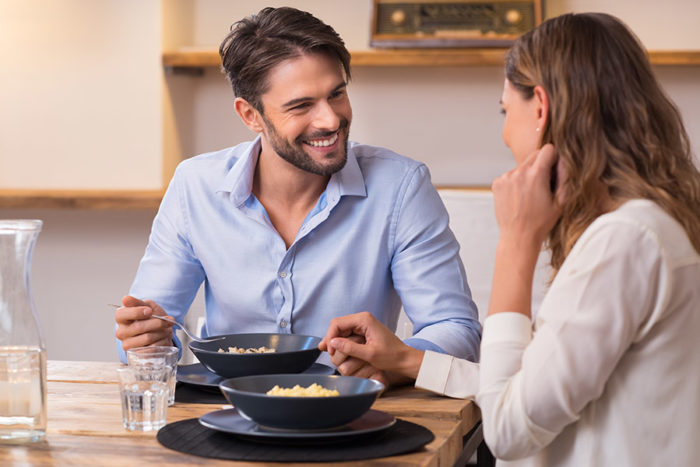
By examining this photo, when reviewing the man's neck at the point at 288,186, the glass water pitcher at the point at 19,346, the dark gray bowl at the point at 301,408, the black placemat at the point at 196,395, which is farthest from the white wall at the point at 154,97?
the dark gray bowl at the point at 301,408

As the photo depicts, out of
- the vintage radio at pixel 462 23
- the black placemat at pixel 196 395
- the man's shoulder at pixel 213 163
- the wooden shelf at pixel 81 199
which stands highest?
the vintage radio at pixel 462 23

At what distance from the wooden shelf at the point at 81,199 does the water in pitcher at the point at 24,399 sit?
7.02ft

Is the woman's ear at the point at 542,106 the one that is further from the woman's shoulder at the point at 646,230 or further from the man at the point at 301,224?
the man at the point at 301,224

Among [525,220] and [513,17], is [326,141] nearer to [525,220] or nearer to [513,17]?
[525,220]

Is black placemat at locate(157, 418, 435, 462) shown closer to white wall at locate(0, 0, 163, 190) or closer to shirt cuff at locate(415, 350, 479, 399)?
shirt cuff at locate(415, 350, 479, 399)

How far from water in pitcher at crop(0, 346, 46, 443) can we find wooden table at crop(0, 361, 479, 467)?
0.02 metres

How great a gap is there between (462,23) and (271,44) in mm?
1422

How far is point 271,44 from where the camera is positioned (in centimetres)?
200

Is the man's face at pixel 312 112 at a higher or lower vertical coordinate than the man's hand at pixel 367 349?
higher

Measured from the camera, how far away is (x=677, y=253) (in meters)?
1.14

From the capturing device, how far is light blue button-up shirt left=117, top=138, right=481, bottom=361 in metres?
1.92

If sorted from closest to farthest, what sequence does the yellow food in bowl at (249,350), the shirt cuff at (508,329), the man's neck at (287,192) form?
the shirt cuff at (508,329) → the yellow food in bowl at (249,350) → the man's neck at (287,192)

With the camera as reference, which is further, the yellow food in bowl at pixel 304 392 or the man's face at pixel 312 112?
the man's face at pixel 312 112

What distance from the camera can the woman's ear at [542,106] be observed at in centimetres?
127
